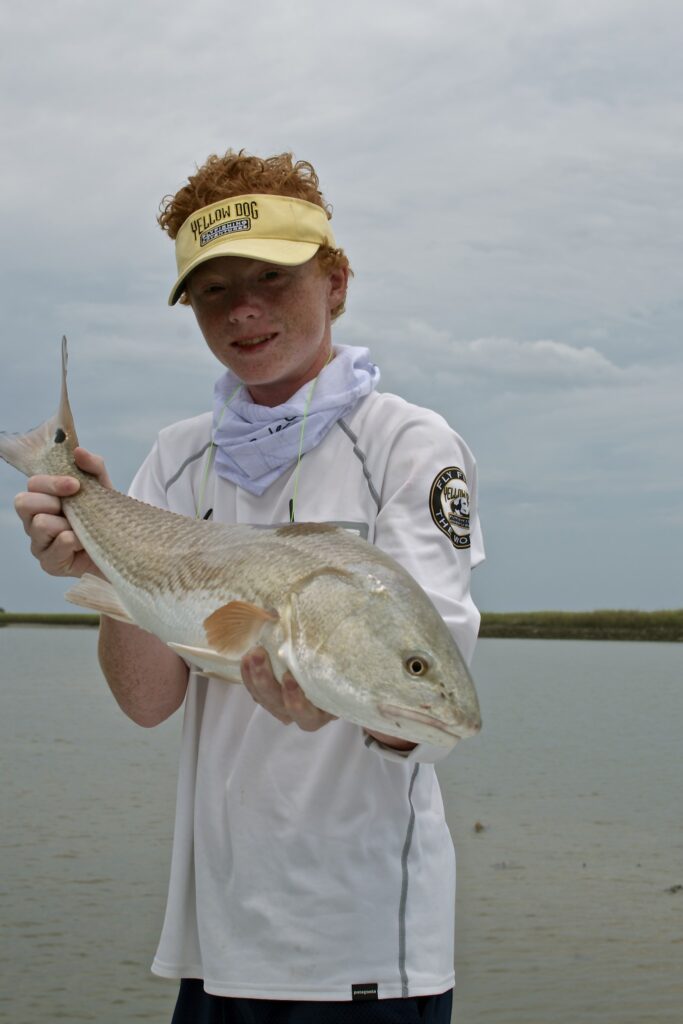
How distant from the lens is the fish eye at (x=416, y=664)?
8.25 ft

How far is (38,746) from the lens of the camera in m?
24.2

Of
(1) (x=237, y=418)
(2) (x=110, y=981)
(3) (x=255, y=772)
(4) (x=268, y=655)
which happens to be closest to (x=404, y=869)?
(3) (x=255, y=772)

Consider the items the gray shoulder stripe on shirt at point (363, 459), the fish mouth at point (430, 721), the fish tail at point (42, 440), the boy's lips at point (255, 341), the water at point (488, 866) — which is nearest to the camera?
the fish mouth at point (430, 721)

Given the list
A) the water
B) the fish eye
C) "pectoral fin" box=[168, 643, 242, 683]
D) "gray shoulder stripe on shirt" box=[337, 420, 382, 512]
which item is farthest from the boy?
the water

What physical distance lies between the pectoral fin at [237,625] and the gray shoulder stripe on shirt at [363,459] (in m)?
0.67

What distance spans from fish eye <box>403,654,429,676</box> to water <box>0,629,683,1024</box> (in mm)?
8217

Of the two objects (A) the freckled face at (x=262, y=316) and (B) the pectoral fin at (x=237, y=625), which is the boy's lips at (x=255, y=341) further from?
(B) the pectoral fin at (x=237, y=625)

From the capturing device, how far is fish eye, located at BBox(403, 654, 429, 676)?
2514 mm

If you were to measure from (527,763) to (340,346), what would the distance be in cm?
1987

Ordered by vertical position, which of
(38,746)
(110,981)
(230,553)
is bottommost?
(110,981)

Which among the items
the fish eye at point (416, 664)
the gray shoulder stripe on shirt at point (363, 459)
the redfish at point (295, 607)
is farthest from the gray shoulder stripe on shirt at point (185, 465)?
the fish eye at point (416, 664)

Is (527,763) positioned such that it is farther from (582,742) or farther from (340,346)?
(340,346)

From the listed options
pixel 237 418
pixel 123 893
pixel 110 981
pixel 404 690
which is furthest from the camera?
pixel 123 893

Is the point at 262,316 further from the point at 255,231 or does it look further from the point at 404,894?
the point at 404,894
